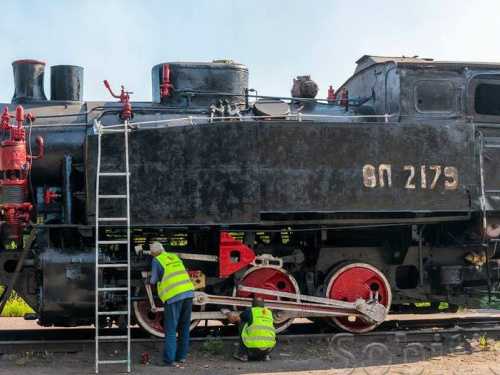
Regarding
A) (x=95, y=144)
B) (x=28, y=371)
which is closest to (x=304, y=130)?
(x=95, y=144)

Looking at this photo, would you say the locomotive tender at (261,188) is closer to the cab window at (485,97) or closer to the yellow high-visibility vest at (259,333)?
the cab window at (485,97)

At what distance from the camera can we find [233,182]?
352 inches

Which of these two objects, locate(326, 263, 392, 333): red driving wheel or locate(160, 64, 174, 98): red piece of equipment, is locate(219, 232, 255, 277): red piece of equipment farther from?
locate(160, 64, 174, 98): red piece of equipment

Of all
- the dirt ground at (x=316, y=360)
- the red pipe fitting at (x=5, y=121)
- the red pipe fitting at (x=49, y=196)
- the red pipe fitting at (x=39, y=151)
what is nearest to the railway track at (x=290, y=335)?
the dirt ground at (x=316, y=360)

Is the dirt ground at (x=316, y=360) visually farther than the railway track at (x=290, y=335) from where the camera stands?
No

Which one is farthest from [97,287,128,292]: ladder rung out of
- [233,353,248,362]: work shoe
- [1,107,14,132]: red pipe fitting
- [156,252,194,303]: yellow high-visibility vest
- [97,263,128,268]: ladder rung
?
[1,107,14,132]: red pipe fitting

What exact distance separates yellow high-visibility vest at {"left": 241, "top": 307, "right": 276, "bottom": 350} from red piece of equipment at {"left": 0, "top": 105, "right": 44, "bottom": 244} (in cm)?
307

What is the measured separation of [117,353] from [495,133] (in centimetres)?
574

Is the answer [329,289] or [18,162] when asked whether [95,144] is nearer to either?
[18,162]

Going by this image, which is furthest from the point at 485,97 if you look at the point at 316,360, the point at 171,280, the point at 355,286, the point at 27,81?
the point at 27,81

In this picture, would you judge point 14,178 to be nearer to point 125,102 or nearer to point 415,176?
point 125,102

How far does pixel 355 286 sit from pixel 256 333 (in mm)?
1721

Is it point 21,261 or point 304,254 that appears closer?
point 21,261

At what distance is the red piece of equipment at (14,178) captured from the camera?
350 inches
